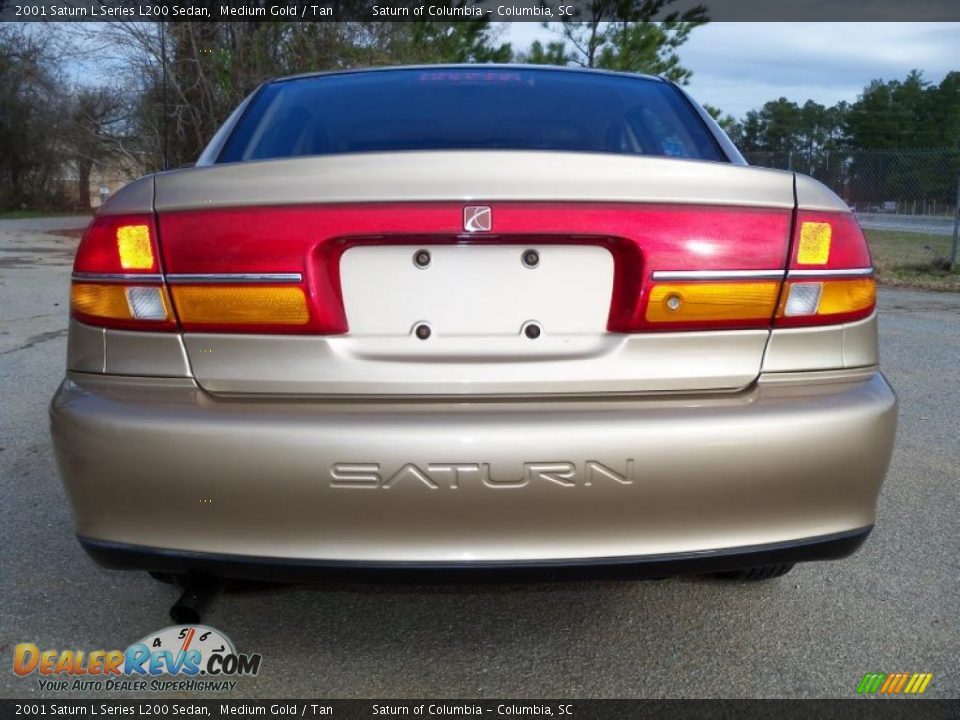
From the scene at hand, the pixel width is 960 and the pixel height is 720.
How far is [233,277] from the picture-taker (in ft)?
5.26

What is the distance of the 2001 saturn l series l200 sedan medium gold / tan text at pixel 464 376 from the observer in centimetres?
153

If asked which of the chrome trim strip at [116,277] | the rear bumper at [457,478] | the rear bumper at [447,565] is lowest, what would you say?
the rear bumper at [447,565]

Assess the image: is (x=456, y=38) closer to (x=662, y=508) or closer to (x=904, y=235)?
(x=904, y=235)

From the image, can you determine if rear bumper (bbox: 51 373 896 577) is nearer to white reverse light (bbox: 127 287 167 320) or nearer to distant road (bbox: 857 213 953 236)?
white reverse light (bbox: 127 287 167 320)

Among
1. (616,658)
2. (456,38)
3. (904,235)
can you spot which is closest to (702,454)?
(616,658)

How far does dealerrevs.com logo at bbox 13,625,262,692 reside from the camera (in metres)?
1.94

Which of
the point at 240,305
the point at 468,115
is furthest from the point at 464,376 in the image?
the point at 468,115

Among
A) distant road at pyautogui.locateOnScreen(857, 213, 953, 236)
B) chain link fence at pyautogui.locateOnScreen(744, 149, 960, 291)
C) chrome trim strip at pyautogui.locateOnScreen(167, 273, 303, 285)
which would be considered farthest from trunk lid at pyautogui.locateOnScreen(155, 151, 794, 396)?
distant road at pyautogui.locateOnScreen(857, 213, 953, 236)

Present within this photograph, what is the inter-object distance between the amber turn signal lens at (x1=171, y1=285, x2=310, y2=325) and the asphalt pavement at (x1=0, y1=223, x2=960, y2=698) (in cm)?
73

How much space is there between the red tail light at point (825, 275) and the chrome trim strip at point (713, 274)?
0.18 feet

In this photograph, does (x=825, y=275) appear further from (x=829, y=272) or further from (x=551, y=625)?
(x=551, y=625)

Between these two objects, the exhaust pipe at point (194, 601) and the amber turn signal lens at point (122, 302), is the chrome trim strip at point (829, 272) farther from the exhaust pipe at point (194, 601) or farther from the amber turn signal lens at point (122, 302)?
the exhaust pipe at point (194, 601)

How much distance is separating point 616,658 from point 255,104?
1993 mm

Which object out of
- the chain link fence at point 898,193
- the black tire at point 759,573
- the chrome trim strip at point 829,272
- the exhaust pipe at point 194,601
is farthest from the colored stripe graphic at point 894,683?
the chain link fence at point 898,193
